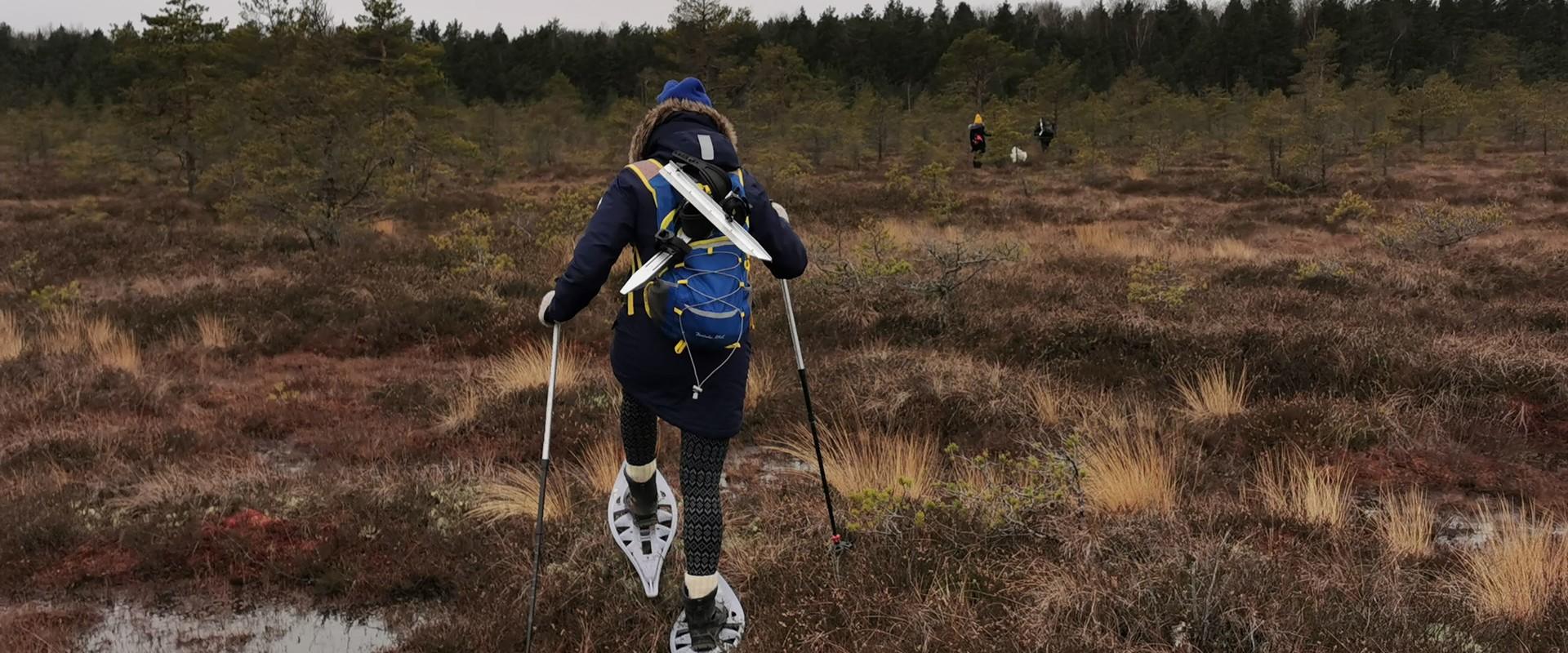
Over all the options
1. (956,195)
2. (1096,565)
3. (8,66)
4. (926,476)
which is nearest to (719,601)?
(1096,565)

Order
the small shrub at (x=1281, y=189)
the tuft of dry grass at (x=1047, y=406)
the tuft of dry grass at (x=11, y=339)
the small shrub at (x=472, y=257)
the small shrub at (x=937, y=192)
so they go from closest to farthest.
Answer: the tuft of dry grass at (x=1047, y=406) < the tuft of dry grass at (x=11, y=339) < the small shrub at (x=472, y=257) < the small shrub at (x=937, y=192) < the small shrub at (x=1281, y=189)

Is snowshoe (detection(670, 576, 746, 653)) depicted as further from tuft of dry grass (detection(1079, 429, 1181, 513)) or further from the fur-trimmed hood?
tuft of dry grass (detection(1079, 429, 1181, 513))

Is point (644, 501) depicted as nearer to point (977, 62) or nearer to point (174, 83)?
point (174, 83)

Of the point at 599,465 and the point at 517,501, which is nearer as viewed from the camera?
the point at 517,501

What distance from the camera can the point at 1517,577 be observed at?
10.00 ft

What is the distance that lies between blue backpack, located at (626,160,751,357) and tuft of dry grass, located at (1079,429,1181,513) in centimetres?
202

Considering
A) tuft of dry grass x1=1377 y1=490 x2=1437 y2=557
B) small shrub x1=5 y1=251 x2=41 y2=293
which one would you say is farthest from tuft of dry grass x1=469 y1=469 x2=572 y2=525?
small shrub x1=5 y1=251 x2=41 y2=293

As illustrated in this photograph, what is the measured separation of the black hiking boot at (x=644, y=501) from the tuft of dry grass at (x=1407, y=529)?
2918mm

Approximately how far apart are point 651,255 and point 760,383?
150 inches

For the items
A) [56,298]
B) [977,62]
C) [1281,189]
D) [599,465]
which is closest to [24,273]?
[56,298]

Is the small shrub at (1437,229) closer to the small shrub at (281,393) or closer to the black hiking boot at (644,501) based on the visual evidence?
the black hiking boot at (644,501)

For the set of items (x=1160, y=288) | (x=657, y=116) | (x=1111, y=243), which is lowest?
(x=1160, y=288)

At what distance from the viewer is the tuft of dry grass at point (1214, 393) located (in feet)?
18.6

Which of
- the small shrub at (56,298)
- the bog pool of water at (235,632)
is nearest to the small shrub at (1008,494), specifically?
the bog pool of water at (235,632)
